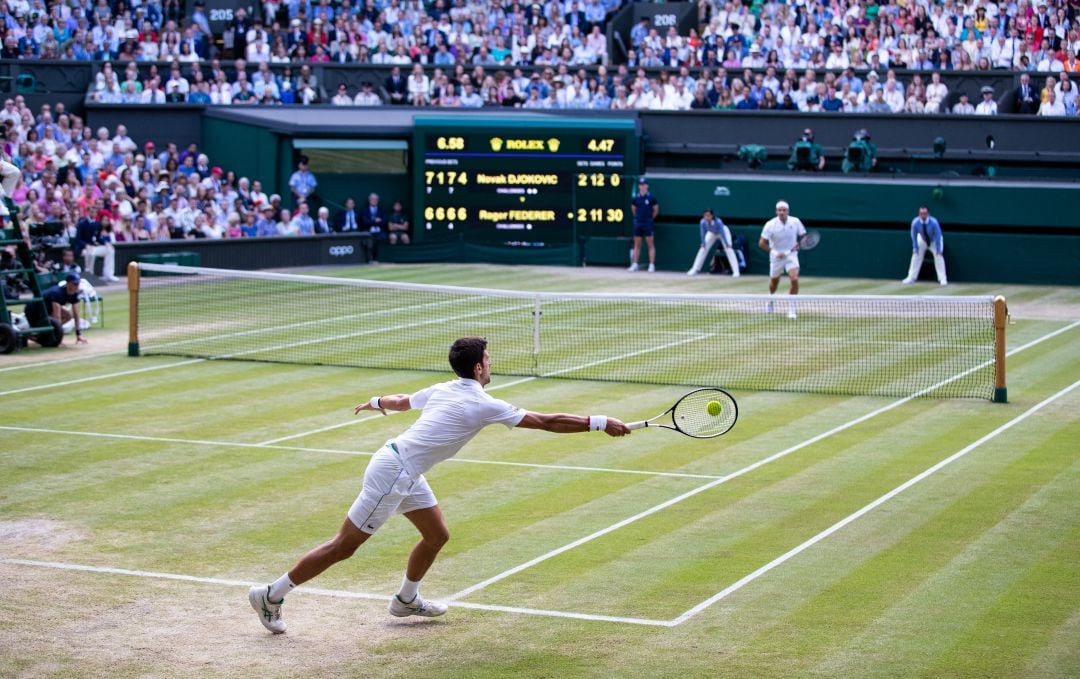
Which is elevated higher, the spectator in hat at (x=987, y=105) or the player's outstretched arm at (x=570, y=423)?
the spectator in hat at (x=987, y=105)

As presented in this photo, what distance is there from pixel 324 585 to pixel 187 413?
7.57m

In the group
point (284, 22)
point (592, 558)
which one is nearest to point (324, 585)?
point (592, 558)

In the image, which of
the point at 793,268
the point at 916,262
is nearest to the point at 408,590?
the point at 793,268

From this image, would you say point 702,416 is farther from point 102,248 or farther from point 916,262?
point 916,262

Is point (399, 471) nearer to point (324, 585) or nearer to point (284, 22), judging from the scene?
point (324, 585)

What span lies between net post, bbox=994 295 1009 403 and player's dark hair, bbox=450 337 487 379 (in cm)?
1088

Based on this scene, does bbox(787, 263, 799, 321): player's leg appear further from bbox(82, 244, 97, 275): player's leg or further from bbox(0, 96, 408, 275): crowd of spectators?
bbox(82, 244, 97, 275): player's leg

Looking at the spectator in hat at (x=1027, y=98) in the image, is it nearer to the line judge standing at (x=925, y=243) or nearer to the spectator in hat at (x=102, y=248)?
the line judge standing at (x=925, y=243)

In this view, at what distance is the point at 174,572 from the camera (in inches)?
424

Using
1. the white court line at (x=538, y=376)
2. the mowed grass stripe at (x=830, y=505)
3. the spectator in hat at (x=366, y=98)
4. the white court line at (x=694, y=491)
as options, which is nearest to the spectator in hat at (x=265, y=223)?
the spectator in hat at (x=366, y=98)

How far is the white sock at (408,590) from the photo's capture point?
943 centimetres

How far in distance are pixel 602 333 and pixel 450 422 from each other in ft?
53.2

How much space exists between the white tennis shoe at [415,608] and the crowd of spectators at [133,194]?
23.3 meters

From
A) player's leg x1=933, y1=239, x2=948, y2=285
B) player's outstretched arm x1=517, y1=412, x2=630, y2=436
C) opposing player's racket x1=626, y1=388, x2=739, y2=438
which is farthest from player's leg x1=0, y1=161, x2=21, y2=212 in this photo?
player's leg x1=933, y1=239, x2=948, y2=285
